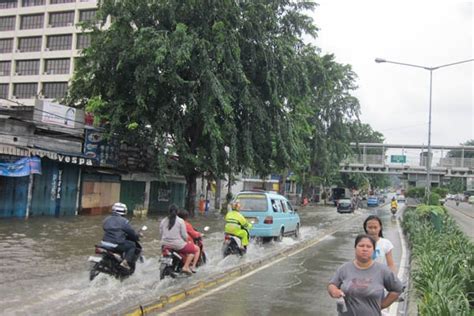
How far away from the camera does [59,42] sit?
66.4m

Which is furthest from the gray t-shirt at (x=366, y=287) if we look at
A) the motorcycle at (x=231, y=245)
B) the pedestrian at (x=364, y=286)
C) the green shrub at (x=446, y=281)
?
the motorcycle at (x=231, y=245)

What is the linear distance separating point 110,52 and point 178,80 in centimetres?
435

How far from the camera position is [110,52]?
24.3 meters

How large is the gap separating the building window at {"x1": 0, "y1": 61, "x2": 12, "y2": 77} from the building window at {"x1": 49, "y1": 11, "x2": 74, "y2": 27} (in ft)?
28.4

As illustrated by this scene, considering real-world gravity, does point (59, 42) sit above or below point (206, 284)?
above

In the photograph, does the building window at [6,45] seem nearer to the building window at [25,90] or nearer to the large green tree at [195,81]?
the building window at [25,90]

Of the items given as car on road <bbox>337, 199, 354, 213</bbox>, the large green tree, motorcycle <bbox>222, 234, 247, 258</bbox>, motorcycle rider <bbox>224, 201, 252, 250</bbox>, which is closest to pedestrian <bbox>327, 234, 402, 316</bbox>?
motorcycle rider <bbox>224, 201, 252, 250</bbox>

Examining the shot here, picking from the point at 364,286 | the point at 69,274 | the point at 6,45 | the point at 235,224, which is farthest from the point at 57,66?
the point at 364,286

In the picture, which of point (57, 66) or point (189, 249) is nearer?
point (189, 249)

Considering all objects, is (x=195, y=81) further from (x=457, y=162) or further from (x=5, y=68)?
(x=5, y=68)

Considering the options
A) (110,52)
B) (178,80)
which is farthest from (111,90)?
(178,80)

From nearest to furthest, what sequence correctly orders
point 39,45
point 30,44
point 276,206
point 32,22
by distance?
point 276,206
point 39,45
point 30,44
point 32,22

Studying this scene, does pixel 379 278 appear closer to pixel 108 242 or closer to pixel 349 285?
pixel 349 285

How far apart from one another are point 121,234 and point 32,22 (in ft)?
224
